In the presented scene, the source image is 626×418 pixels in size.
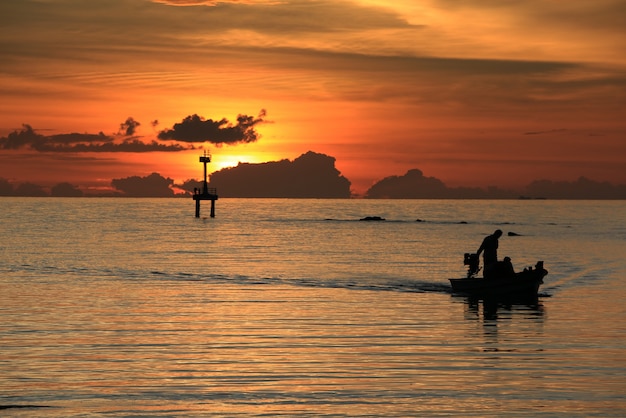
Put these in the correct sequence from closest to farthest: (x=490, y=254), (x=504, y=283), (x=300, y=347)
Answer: (x=300, y=347) < (x=490, y=254) < (x=504, y=283)

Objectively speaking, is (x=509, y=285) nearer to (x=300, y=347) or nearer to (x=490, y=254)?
(x=490, y=254)

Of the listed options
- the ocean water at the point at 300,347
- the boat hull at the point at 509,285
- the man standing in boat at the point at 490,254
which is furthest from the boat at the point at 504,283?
the ocean water at the point at 300,347

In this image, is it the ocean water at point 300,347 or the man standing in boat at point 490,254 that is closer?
the ocean water at point 300,347

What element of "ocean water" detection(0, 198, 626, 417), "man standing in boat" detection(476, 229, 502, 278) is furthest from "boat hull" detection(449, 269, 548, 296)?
"ocean water" detection(0, 198, 626, 417)

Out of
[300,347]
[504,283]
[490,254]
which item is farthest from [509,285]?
[300,347]

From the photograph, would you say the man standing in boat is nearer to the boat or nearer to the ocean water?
the boat

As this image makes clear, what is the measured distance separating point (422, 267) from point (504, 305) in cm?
2328

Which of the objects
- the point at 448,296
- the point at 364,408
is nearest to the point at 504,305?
the point at 448,296

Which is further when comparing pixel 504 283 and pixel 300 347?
pixel 504 283

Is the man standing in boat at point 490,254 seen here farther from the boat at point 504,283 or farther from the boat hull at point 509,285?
the boat hull at point 509,285

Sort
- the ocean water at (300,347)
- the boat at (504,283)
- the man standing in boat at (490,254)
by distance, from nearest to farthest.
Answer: the ocean water at (300,347)
the man standing in boat at (490,254)
the boat at (504,283)

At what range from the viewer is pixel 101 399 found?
1680cm

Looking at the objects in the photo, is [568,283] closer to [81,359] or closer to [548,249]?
[81,359]

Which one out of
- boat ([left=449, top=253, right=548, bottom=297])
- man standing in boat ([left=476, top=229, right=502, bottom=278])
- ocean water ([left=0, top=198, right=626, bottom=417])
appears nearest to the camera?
ocean water ([left=0, top=198, right=626, bottom=417])
